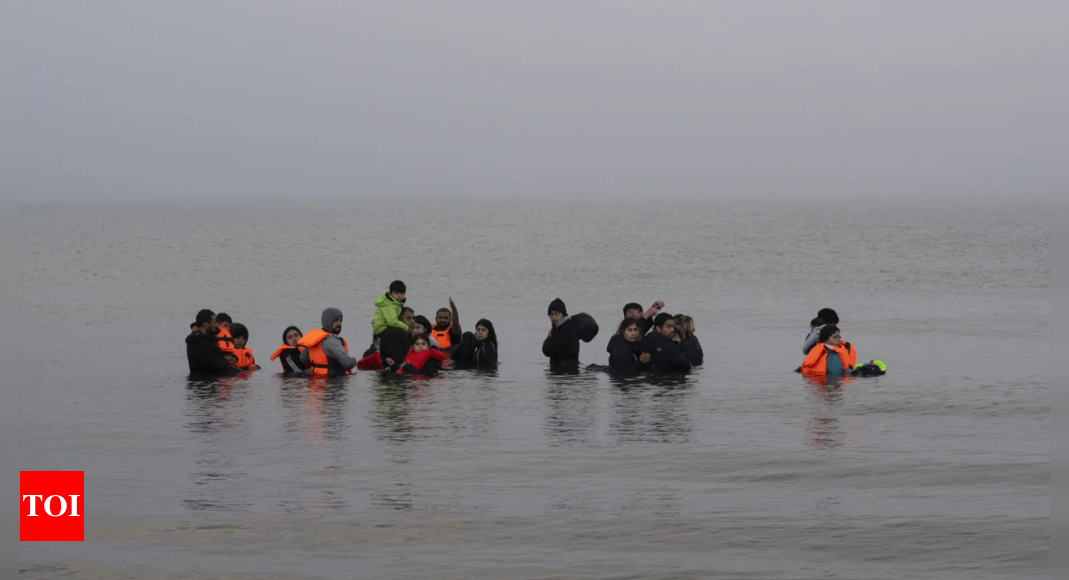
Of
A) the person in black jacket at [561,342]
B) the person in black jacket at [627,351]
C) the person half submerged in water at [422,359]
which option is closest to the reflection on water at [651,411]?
the person in black jacket at [627,351]

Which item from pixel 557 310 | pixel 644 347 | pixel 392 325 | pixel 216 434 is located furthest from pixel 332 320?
pixel 644 347

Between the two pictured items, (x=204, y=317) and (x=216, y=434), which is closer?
(x=216, y=434)

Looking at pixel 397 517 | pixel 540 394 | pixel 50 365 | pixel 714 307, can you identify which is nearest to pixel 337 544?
pixel 397 517

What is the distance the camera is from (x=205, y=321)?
17484 mm

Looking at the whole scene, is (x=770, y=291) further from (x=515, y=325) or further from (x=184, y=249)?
(x=184, y=249)

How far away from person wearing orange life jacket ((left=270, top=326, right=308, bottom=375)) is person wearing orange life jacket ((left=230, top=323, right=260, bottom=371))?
60cm

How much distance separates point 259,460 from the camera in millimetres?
12977

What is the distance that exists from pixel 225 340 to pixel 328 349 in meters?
2.00

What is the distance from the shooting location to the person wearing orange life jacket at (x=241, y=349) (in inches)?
733

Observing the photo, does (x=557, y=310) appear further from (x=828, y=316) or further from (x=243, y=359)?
(x=243, y=359)

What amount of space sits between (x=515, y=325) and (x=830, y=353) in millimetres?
11738

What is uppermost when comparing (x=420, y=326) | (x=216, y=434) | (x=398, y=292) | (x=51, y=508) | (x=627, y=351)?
(x=398, y=292)

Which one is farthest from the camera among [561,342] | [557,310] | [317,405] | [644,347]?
[561,342]

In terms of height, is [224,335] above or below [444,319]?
below
